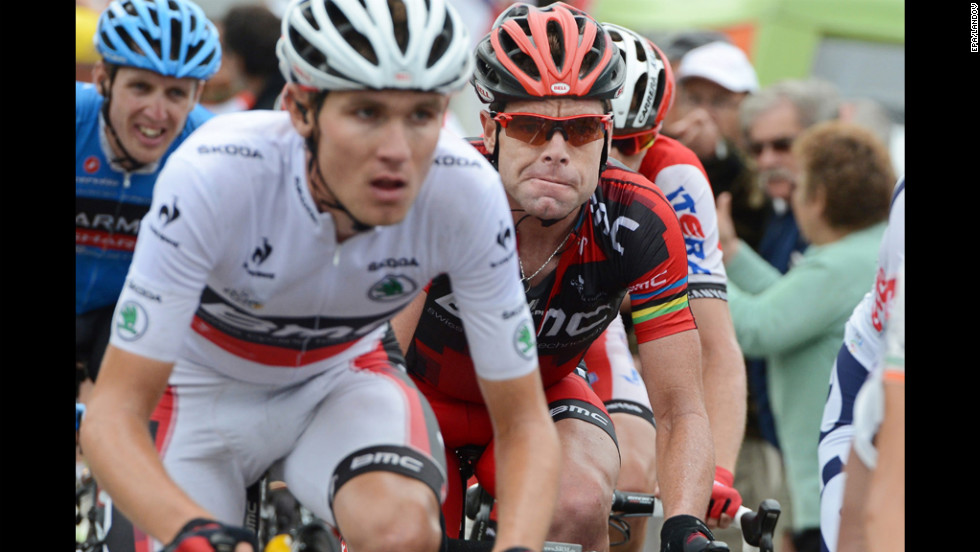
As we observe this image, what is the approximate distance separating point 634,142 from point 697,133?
2055 millimetres

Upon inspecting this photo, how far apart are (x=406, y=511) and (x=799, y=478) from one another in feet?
12.4

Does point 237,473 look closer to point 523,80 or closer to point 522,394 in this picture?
point 522,394

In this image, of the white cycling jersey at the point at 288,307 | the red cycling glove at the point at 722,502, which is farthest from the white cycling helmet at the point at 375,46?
the red cycling glove at the point at 722,502

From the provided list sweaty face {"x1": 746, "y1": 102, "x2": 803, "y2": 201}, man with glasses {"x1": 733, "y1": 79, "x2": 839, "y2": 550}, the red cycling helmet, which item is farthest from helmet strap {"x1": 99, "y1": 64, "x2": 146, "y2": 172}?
sweaty face {"x1": 746, "y1": 102, "x2": 803, "y2": 201}

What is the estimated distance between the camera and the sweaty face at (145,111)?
6074mm

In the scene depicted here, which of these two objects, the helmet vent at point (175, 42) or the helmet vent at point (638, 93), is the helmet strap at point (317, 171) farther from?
the helmet vent at point (175, 42)

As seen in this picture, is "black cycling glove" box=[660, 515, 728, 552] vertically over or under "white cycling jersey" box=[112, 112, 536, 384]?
under

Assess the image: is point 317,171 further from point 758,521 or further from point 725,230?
point 725,230

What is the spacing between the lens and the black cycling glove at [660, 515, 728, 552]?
3.67 meters

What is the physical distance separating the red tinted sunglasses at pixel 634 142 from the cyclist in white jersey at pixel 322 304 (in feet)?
6.55

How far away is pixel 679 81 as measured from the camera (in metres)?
8.46

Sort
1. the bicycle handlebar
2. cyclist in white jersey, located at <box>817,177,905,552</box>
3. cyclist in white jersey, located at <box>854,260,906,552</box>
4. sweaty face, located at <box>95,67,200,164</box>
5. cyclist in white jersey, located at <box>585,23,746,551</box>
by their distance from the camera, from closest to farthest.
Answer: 1. cyclist in white jersey, located at <box>854,260,906,552</box>
2. the bicycle handlebar
3. cyclist in white jersey, located at <box>817,177,905,552</box>
4. cyclist in white jersey, located at <box>585,23,746,551</box>
5. sweaty face, located at <box>95,67,200,164</box>

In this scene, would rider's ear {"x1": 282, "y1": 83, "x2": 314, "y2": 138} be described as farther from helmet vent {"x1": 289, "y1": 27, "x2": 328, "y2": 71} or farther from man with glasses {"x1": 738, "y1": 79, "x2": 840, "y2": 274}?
man with glasses {"x1": 738, "y1": 79, "x2": 840, "y2": 274}

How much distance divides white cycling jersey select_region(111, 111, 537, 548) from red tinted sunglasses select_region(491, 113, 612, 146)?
71 centimetres
